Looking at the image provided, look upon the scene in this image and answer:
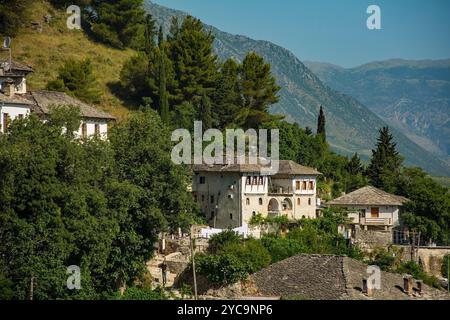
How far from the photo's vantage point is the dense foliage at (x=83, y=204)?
4578 cm

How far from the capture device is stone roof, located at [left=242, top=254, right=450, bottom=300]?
50.1 metres

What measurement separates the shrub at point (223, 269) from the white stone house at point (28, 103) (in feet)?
30.7

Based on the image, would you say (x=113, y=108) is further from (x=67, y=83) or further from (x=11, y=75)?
(x=11, y=75)

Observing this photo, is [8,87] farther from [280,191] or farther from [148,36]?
[148,36]

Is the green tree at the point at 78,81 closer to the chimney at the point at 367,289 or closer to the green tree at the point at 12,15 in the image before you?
the green tree at the point at 12,15

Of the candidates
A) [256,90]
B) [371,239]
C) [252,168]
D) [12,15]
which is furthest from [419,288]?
[12,15]

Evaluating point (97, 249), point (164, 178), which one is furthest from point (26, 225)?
point (164, 178)

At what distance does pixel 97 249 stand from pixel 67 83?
27839mm

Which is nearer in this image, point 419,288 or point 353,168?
point 419,288

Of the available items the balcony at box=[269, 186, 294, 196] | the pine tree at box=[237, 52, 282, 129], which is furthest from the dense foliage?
the pine tree at box=[237, 52, 282, 129]

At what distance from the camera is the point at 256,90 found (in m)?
82.6

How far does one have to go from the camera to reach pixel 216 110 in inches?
3066

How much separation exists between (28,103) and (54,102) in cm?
359

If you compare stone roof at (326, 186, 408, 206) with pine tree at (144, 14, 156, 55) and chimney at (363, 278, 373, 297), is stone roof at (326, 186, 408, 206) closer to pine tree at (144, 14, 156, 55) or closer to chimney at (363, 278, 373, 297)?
chimney at (363, 278, 373, 297)
